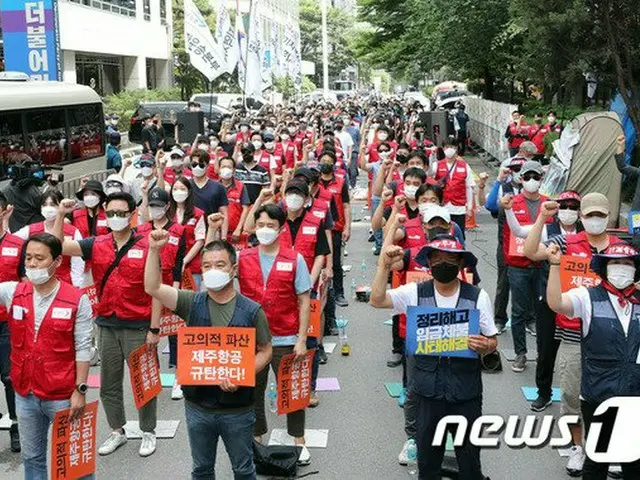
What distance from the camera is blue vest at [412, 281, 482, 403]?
4797 mm

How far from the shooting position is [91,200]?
816cm

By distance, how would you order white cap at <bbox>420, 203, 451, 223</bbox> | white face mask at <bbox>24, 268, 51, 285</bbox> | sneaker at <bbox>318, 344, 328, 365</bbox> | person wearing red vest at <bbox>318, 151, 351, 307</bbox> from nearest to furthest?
1. white face mask at <bbox>24, 268, 51, 285</bbox>
2. white cap at <bbox>420, 203, 451, 223</bbox>
3. sneaker at <bbox>318, 344, 328, 365</bbox>
4. person wearing red vest at <bbox>318, 151, 351, 307</bbox>

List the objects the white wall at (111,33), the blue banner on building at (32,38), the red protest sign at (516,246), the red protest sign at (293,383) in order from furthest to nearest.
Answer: the white wall at (111,33) → the blue banner on building at (32,38) → the red protest sign at (516,246) → the red protest sign at (293,383)

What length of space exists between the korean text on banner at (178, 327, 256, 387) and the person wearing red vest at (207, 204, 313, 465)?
1273 millimetres

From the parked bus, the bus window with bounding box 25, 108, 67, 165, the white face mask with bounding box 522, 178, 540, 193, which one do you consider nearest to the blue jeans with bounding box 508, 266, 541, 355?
the white face mask with bounding box 522, 178, 540, 193

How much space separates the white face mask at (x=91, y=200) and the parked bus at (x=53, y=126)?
644cm

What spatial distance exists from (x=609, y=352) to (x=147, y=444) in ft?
11.8

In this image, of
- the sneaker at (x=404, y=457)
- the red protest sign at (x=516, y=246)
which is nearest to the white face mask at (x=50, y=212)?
the sneaker at (x=404, y=457)

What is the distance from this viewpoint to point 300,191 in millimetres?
7633

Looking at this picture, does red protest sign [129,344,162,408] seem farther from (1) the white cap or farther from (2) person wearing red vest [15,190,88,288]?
(1) the white cap

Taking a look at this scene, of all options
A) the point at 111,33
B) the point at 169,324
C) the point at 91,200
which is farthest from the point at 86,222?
the point at 111,33

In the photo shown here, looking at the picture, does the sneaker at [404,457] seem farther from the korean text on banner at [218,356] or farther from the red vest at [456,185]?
the red vest at [456,185]

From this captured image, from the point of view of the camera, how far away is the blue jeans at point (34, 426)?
5.17 metres

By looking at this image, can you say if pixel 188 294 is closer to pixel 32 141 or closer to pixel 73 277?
pixel 73 277
